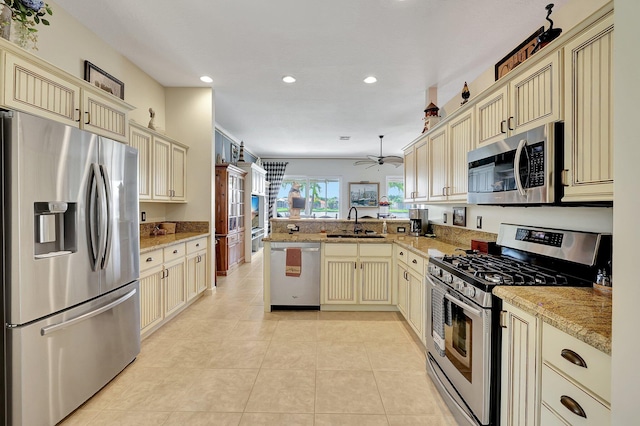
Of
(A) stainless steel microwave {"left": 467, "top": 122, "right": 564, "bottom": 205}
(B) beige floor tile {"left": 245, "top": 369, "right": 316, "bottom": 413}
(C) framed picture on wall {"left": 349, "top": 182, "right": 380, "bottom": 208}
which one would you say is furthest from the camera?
(C) framed picture on wall {"left": 349, "top": 182, "right": 380, "bottom": 208}

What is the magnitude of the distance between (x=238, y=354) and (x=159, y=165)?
2359mm

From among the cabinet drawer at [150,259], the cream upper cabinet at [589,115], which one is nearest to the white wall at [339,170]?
the cabinet drawer at [150,259]

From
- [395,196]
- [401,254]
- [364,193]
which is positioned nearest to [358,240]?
[401,254]

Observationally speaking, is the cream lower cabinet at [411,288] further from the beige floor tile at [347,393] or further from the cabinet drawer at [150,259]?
the cabinet drawer at [150,259]

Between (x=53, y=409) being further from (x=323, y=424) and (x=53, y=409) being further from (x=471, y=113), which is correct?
(x=471, y=113)

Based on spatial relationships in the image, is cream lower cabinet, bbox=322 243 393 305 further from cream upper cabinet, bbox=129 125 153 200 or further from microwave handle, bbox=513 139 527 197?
cream upper cabinet, bbox=129 125 153 200

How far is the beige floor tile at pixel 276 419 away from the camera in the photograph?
5.87 ft

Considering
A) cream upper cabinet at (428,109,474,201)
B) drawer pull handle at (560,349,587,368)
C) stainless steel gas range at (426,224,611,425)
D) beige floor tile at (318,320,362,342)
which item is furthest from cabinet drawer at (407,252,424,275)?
drawer pull handle at (560,349,587,368)

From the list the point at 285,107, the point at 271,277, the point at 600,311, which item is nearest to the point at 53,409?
the point at 271,277

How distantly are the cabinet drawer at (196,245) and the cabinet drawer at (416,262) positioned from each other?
2.52m

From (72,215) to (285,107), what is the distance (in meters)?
3.61

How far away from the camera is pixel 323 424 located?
178 centimetres

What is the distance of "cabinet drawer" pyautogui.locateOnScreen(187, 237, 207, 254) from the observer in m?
3.70

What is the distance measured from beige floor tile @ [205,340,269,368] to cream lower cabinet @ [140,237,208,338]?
743 millimetres
